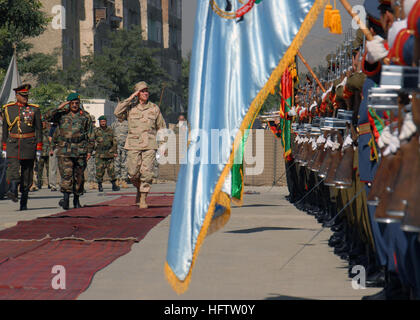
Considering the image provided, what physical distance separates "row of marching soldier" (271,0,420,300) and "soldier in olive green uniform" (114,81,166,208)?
343 cm

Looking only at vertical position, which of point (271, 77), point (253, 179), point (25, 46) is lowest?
point (253, 179)

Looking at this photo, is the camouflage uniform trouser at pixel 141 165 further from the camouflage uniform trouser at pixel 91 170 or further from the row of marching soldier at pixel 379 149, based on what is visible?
the camouflage uniform trouser at pixel 91 170

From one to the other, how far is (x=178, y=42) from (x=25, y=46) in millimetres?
42771

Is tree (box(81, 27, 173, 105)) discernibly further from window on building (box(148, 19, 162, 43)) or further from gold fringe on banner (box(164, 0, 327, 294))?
gold fringe on banner (box(164, 0, 327, 294))

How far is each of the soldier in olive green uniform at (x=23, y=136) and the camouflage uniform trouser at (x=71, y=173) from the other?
493mm

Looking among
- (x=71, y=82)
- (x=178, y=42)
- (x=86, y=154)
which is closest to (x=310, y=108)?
(x=86, y=154)

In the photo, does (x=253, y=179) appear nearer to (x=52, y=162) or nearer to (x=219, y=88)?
(x=52, y=162)

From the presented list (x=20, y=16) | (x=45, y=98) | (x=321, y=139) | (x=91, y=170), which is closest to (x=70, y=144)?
(x=321, y=139)

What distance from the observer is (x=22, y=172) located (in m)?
14.9

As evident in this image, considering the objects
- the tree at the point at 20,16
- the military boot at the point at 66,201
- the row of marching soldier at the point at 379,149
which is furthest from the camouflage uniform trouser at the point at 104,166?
the tree at the point at 20,16

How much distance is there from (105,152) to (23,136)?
7.28 m

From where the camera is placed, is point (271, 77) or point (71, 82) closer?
point (271, 77)

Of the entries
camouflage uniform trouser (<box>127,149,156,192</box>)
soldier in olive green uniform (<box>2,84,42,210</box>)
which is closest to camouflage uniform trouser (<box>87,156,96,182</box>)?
soldier in olive green uniform (<box>2,84,42,210</box>)

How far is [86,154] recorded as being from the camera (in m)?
15.0
